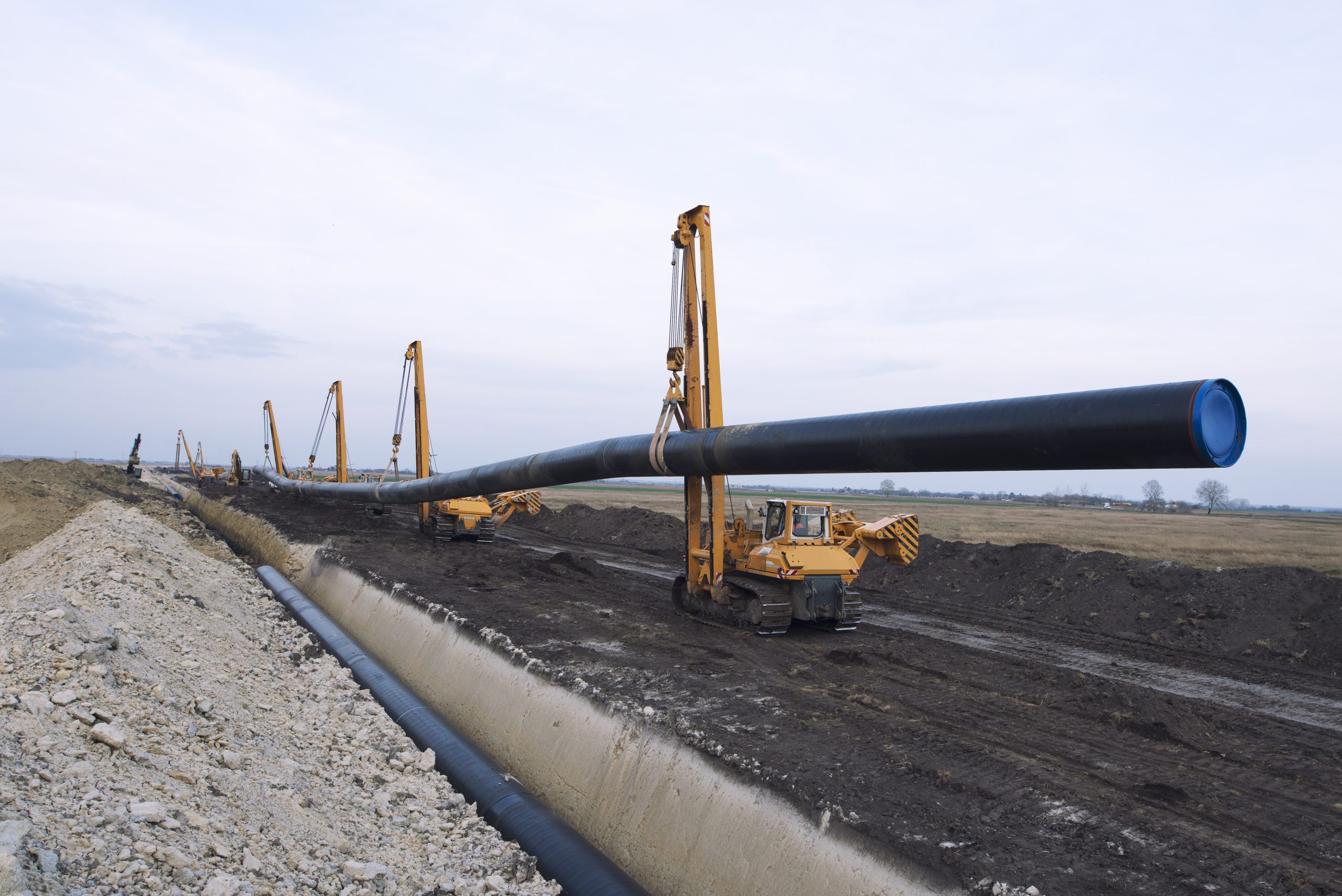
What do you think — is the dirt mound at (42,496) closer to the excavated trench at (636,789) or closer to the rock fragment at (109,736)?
the excavated trench at (636,789)

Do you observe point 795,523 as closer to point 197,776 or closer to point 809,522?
point 809,522

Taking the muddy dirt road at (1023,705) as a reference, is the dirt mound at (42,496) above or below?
above

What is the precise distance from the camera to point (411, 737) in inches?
368

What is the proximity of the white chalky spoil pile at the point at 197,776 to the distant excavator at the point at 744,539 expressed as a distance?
5953 millimetres

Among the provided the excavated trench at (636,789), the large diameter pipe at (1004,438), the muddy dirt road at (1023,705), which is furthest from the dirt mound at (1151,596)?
the excavated trench at (636,789)

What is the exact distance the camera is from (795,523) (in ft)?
44.2

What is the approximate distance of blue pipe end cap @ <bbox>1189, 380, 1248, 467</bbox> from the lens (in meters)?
4.80

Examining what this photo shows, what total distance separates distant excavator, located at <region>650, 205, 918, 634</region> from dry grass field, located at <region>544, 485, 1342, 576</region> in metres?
3.48

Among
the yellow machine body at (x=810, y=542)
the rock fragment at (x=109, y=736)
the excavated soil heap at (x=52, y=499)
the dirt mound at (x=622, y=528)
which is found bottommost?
the dirt mound at (x=622, y=528)

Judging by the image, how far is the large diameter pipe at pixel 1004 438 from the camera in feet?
16.2

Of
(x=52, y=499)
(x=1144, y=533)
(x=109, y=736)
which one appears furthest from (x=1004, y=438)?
(x=1144, y=533)

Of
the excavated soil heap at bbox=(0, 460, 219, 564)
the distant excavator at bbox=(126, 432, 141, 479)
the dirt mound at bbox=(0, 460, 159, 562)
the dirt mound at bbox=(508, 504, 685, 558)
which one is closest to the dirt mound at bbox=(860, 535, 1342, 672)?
the dirt mound at bbox=(508, 504, 685, 558)

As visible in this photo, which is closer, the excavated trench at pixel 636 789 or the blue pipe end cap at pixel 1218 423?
the blue pipe end cap at pixel 1218 423

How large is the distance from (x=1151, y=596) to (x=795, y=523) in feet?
26.4
